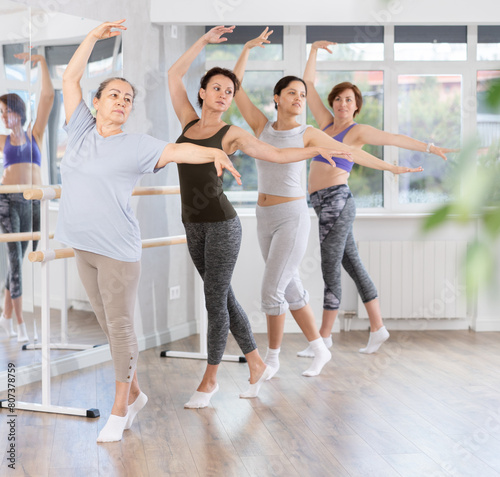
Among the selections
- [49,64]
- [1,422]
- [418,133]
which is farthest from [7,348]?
A: [418,133]

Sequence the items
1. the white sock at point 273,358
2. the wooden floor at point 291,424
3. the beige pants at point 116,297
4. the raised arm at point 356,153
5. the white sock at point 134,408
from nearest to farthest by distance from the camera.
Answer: the wooden floor at point 291,424
the beige pants at point 116,297
the raised arm at point 356,153
the white sock at point 134,408
the white sock at point 273,358

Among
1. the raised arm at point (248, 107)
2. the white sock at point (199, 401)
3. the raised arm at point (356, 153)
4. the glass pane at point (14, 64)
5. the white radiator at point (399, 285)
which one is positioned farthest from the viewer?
the white radiator at point (399, 285)

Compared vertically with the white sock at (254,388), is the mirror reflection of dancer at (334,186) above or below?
above

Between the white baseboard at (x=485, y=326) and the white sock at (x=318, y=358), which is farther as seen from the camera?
the white baseboard at (x=485, y=326)

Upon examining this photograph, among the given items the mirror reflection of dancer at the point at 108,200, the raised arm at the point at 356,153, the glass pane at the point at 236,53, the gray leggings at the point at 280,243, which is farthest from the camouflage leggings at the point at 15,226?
the glass pane at the point at 236,53

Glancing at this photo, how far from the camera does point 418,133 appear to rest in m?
4.65

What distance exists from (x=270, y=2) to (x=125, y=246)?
7.30 feet

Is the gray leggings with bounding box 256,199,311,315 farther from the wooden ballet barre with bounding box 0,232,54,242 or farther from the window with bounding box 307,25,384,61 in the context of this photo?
the window with bounding box 307,25,384,61

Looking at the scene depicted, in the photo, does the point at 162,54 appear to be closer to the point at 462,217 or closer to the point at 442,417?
the point at 442,417

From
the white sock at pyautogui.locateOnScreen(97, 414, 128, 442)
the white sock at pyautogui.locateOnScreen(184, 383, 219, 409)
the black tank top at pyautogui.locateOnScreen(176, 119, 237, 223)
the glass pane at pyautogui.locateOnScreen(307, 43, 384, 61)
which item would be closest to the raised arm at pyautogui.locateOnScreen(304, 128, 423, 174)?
the black tank top at pyautogui.locateOnScreen(176, 119, 237, 223)

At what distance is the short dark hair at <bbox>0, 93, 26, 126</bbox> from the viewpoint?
3.04 m

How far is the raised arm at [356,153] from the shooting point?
98.6 inches

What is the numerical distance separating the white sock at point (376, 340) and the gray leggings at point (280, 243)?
35.4 inches

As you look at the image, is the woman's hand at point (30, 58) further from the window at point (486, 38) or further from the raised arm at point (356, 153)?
the window at point (486, 38)
